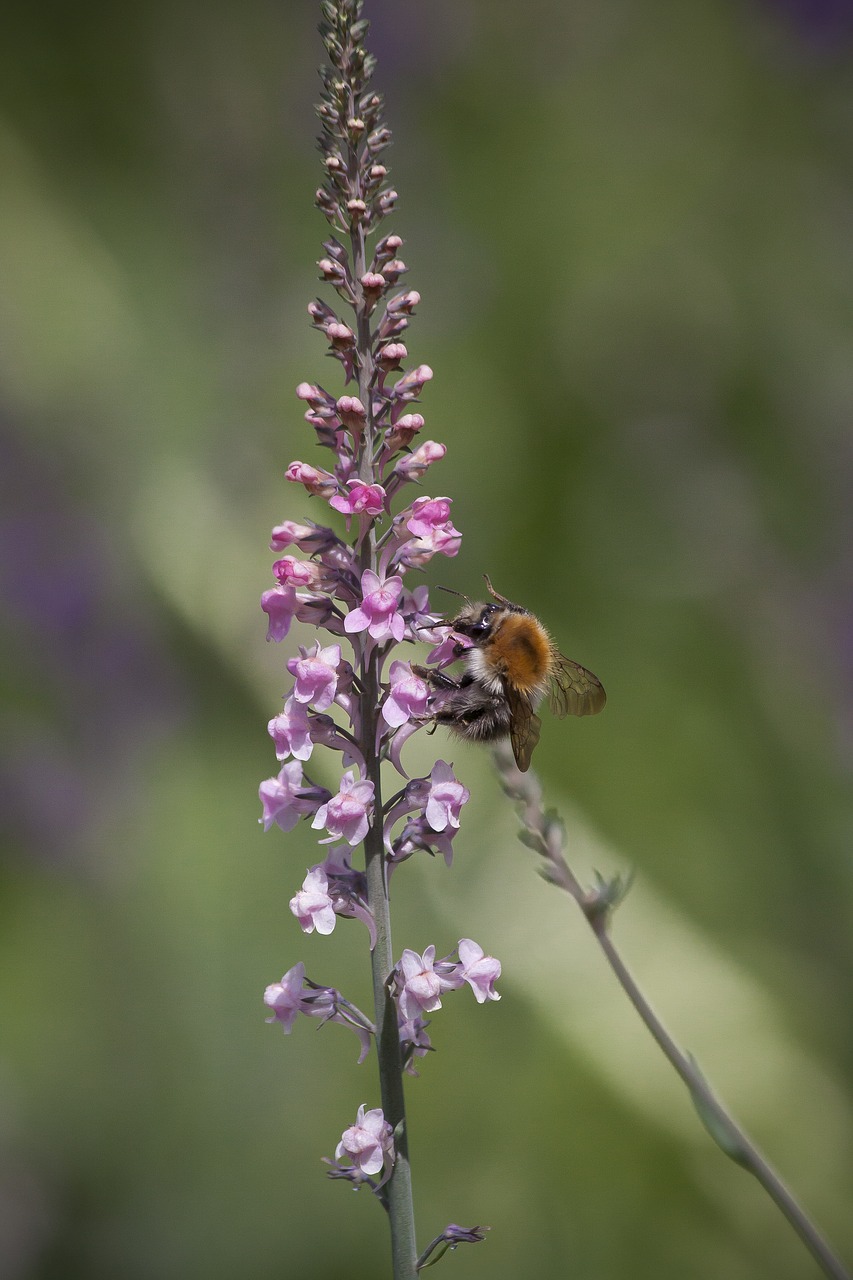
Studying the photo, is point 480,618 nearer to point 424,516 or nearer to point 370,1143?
point 424,516

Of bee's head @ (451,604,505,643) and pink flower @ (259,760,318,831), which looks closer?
pink flower @ (259,760,318,831)

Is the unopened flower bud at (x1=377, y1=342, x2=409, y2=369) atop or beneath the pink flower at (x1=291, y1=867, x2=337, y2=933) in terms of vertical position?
atop

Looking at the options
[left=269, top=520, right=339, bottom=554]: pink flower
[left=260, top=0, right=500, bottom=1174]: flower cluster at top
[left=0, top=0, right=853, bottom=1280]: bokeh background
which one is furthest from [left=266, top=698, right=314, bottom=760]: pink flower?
[left=0, top=0, right=853, bottom=1280]: bokeh background

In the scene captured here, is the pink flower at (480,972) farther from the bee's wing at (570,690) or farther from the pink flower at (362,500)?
the bee's wing at (570,690)

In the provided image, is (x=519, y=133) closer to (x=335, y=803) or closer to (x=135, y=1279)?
(x=335, y=803)

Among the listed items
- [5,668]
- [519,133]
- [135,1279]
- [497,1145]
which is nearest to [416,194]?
[519,133]

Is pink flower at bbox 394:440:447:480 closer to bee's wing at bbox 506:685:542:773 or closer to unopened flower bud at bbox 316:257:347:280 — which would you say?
unopened flower bud at bbox 316:257:347:280

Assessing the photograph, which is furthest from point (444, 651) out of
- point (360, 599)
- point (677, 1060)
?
point (677, 1060)
